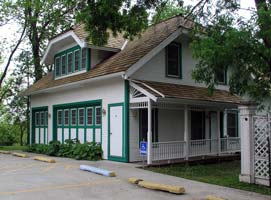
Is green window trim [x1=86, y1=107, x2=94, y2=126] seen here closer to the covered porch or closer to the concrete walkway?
the covered porch

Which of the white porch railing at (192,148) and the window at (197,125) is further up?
the window at (197,125)

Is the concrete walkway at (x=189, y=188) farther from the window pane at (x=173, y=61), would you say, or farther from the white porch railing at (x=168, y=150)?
the window pane at (x=173, y=61)

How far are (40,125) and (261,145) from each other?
16.3m

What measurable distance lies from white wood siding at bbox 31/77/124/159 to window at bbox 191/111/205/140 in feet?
14.5

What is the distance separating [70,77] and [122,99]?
5010 millimetres

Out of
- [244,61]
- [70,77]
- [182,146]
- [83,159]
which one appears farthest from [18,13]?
[244,61]

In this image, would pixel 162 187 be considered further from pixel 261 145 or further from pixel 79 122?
pixel 79 122

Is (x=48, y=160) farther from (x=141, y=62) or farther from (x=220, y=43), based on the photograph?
(x=220, y=43)

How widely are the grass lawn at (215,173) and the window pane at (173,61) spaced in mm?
4472

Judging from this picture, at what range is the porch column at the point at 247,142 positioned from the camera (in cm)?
1101

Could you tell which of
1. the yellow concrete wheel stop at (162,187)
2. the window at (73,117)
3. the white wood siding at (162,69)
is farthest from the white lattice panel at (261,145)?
the window at (73,117)

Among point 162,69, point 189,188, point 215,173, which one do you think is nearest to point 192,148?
point 215,173

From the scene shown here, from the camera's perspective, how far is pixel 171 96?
48.9 ft

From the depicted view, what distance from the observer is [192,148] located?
56.0 feet
